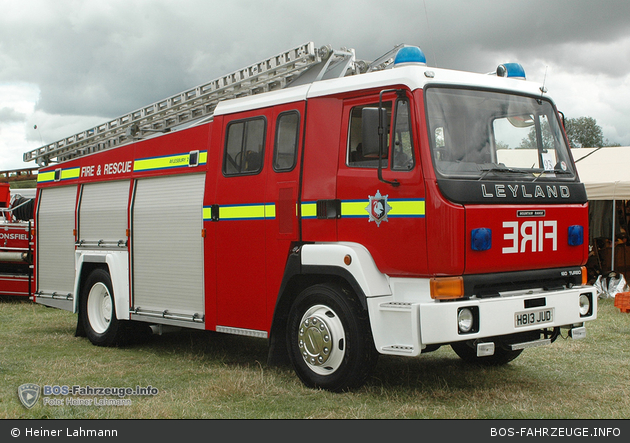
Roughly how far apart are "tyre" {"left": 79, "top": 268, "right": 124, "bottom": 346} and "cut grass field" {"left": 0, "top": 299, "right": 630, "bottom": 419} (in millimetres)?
197

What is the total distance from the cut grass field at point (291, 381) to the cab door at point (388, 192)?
1.17 meters

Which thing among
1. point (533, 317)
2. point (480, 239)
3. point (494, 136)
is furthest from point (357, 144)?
point (533, 317)

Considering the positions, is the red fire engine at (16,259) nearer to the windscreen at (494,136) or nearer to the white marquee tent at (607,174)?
the windscreen at (494,136)

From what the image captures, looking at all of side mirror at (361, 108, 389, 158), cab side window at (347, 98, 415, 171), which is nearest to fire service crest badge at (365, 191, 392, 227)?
cab side window at (347, 98, 415, 171)

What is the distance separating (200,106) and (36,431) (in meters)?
4.53

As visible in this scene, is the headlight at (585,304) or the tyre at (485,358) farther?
the tyre at (485,358)

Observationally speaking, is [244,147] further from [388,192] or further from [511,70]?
[511,70]

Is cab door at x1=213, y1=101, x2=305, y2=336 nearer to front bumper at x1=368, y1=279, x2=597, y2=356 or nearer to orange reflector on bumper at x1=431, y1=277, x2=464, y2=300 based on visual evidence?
front bumper at x1=368, y1=279, x2=597, y2=356

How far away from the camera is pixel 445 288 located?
5.42 meters

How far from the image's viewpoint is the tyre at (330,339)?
581 cm

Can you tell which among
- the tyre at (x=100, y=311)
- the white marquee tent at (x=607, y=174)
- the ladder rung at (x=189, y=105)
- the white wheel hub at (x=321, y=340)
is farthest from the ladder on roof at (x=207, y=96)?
the white marquee tent at (x=607, y=174)

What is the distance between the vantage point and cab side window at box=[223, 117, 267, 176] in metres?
6.91

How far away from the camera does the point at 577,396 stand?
601 centimetres

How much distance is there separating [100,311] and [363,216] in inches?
185
